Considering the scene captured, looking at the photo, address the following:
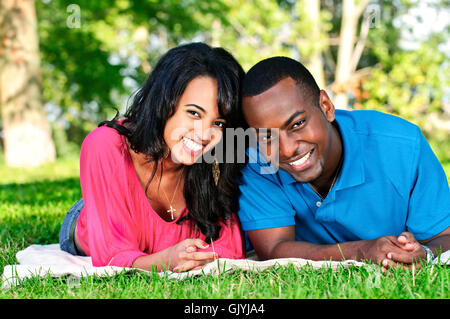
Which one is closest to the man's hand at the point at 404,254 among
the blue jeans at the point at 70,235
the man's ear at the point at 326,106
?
the man's ear at the point at 326,106

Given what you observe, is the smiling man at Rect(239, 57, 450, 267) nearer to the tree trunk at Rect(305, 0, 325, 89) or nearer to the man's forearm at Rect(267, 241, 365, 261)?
the man's forearm at Rect(267, 241, 365, 261)

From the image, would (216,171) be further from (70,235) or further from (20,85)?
(20,85)

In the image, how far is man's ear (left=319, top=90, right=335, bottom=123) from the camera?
306 cm

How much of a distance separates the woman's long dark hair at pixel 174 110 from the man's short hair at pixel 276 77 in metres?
0.16

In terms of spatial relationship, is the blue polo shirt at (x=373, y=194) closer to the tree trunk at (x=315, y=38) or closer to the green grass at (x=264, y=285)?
the green grass at (x=264, y=285)

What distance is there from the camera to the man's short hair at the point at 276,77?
2.94m

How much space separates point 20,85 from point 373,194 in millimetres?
9511

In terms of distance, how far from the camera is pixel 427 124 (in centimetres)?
1661

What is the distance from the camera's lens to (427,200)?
10.0 feet

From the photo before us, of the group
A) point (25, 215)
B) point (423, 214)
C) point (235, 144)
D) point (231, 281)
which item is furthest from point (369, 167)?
point (25, 215)

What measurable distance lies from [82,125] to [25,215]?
19712mm

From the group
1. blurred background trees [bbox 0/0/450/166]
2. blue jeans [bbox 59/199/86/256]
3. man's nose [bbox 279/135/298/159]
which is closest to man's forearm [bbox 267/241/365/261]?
man's nose [bbox 279/135/298/159]

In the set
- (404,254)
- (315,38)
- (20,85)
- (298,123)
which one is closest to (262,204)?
(298,123)
